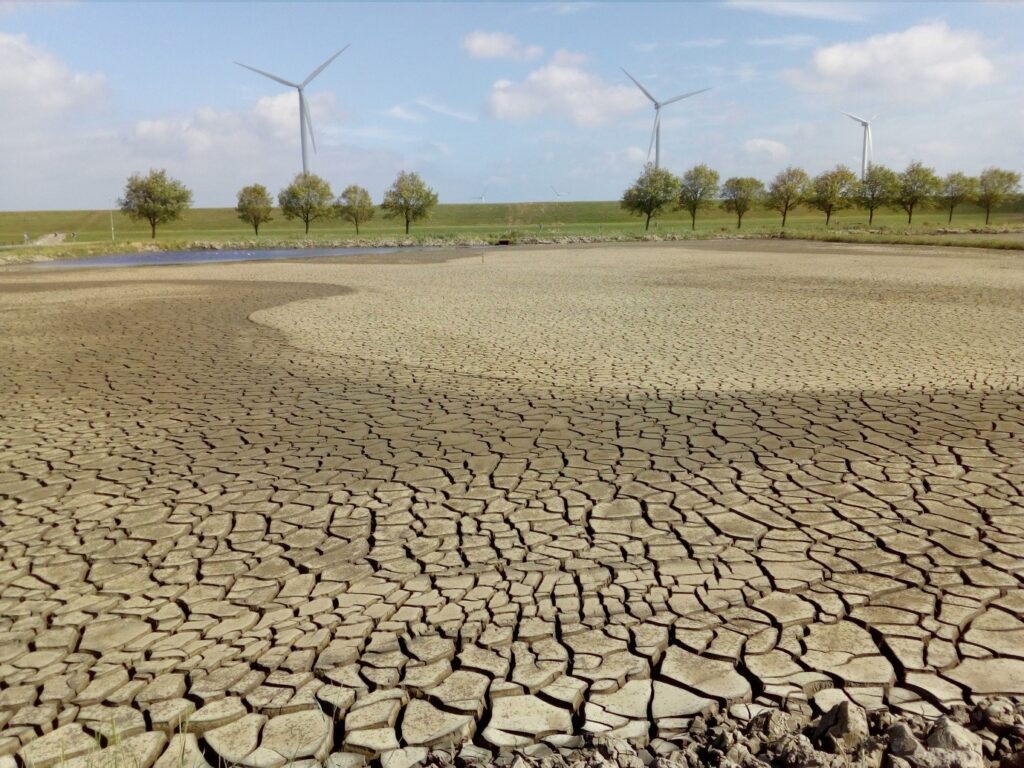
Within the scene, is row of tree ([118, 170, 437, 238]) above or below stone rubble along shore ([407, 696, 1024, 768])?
above

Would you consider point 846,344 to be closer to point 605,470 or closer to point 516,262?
point 605,470

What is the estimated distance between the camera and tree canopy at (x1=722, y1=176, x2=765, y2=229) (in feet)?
263

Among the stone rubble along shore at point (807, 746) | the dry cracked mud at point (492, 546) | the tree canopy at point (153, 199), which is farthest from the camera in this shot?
the tree canopy at point (153, 199)

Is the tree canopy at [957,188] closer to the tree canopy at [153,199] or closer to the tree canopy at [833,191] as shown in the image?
the tree canopy at [833,191]

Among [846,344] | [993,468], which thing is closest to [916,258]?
[846,344]

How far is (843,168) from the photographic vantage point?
79562 mm

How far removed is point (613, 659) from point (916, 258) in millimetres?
29104

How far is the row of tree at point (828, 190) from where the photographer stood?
75.4 m

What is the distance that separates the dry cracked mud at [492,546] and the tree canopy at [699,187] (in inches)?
2944

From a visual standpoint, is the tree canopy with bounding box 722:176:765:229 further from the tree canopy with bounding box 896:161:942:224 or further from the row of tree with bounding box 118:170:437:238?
the row of tree with bounding box 118:170:437:238

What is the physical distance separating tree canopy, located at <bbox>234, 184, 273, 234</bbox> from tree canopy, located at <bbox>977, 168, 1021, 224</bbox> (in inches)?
2859

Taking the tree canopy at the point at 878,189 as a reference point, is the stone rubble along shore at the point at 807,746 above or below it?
below

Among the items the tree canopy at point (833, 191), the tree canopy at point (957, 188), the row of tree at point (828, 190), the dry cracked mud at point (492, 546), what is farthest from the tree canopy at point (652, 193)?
the dry cracked mud at point (492, 546)

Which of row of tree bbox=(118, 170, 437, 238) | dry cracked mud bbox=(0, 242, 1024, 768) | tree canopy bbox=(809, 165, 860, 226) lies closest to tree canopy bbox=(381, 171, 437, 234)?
row of tree bbox=(118, 170, 437, 238)
